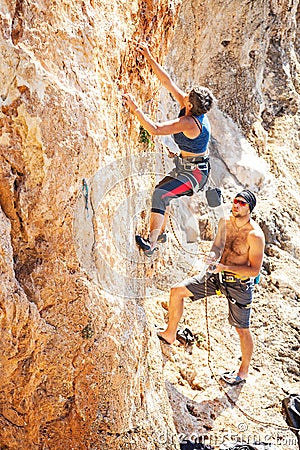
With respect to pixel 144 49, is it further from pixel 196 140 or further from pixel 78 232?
pixel 78 232

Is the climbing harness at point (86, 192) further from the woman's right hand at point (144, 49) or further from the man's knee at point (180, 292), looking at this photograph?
the man's knee at point (180, 292)

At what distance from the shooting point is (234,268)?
433 cm

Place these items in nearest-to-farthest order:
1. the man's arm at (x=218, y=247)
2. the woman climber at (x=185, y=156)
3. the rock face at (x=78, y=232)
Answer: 1. the rock face at (x=78, y=232)
2. the woman climber at (x=185, y=156)
3. the man's arm at (x=218, y=247)

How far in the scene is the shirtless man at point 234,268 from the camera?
4.36 meters

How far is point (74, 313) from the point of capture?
2.99m

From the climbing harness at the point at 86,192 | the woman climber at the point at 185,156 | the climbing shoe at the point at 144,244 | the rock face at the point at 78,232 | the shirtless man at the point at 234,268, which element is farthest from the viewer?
the shirtless man at the point at 234,268

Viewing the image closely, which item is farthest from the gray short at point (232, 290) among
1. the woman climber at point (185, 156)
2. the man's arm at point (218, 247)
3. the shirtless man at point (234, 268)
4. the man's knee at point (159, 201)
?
the man's knee at point (159, 201)

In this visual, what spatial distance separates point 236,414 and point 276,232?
2.74 m

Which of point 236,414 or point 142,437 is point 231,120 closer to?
point 236,414

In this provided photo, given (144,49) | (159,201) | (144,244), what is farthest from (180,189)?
(144,49)

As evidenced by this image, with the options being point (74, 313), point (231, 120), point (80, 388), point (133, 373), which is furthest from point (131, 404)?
point (231, 120)

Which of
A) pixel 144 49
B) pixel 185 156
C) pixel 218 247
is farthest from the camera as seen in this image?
pixel 218 247

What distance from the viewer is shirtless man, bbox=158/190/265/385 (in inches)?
172

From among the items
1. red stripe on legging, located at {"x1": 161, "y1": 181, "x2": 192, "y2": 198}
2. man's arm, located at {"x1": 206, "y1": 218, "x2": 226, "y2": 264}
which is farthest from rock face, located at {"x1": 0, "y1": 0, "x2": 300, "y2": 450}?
man's arm, located at {"x1": 206, "y1": 218, "x2": 226, "y2": 264}
